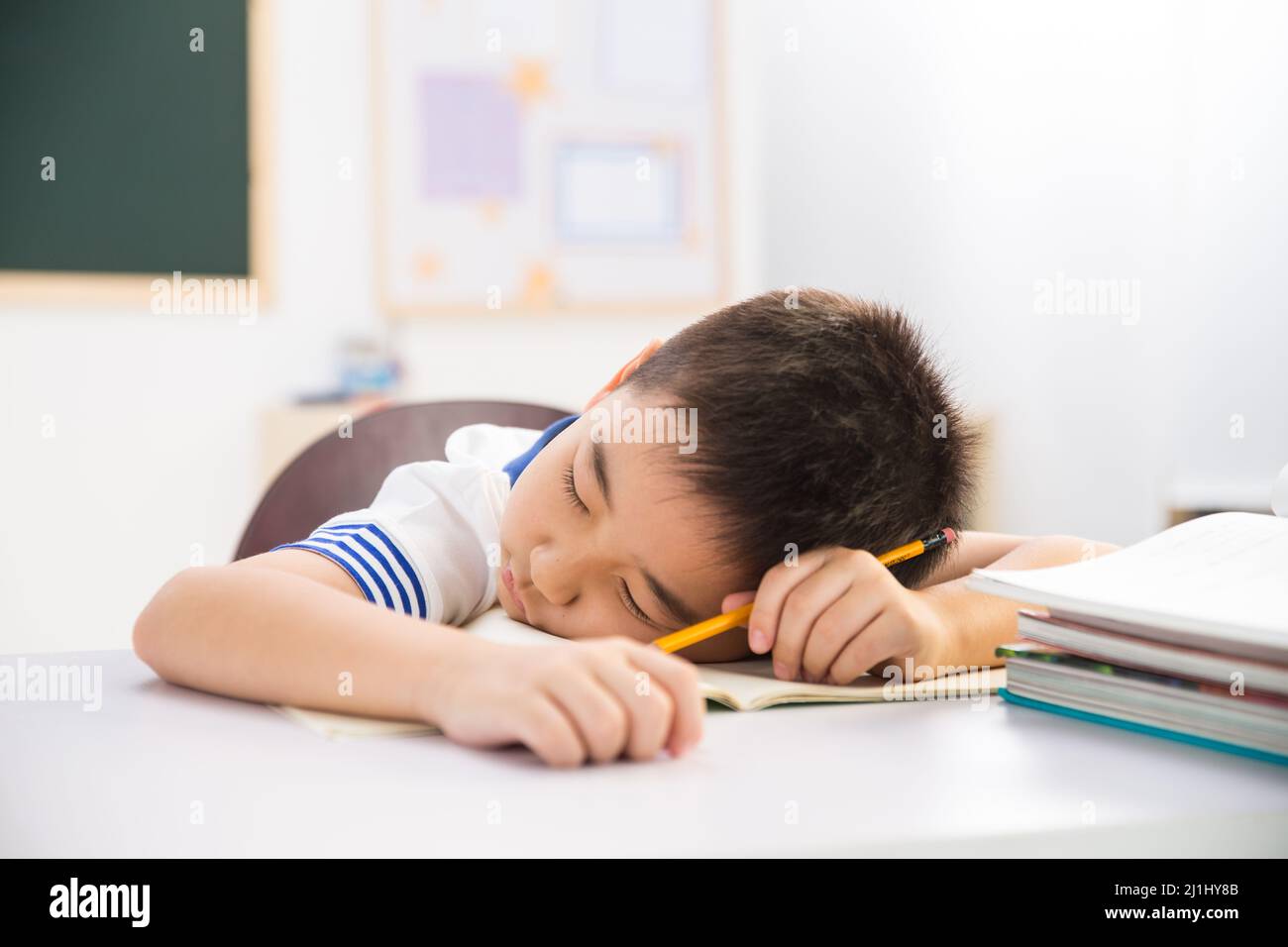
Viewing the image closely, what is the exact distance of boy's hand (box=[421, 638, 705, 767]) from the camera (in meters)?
0.48

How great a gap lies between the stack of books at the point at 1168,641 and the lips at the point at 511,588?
33 centimetres

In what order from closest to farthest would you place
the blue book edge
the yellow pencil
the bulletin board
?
the blue book edge
the yellow pencil
the bulletin board

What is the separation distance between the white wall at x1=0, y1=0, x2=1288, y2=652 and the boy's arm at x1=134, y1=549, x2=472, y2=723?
1.76 m

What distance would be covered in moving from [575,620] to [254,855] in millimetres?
381

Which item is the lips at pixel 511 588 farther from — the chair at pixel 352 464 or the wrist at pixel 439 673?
the chair at pixel 352 464

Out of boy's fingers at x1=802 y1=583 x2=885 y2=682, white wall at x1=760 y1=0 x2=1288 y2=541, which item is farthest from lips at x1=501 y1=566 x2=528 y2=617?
white wall at x1=760 y1=0 x2=1288 y2=541

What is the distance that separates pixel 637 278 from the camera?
2.83 m

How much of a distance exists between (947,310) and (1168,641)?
7.45ft

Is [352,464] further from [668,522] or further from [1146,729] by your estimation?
[1146,729]

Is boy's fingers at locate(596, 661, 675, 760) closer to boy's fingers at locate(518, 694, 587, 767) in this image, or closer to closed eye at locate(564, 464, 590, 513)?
boy's fingers at locate(518, 694, 587, 767)

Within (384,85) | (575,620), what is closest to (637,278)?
(384,85)

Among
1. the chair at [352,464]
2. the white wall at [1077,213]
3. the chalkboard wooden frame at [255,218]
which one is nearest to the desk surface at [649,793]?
the chair at [352,464]

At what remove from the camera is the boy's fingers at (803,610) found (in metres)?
0.66
